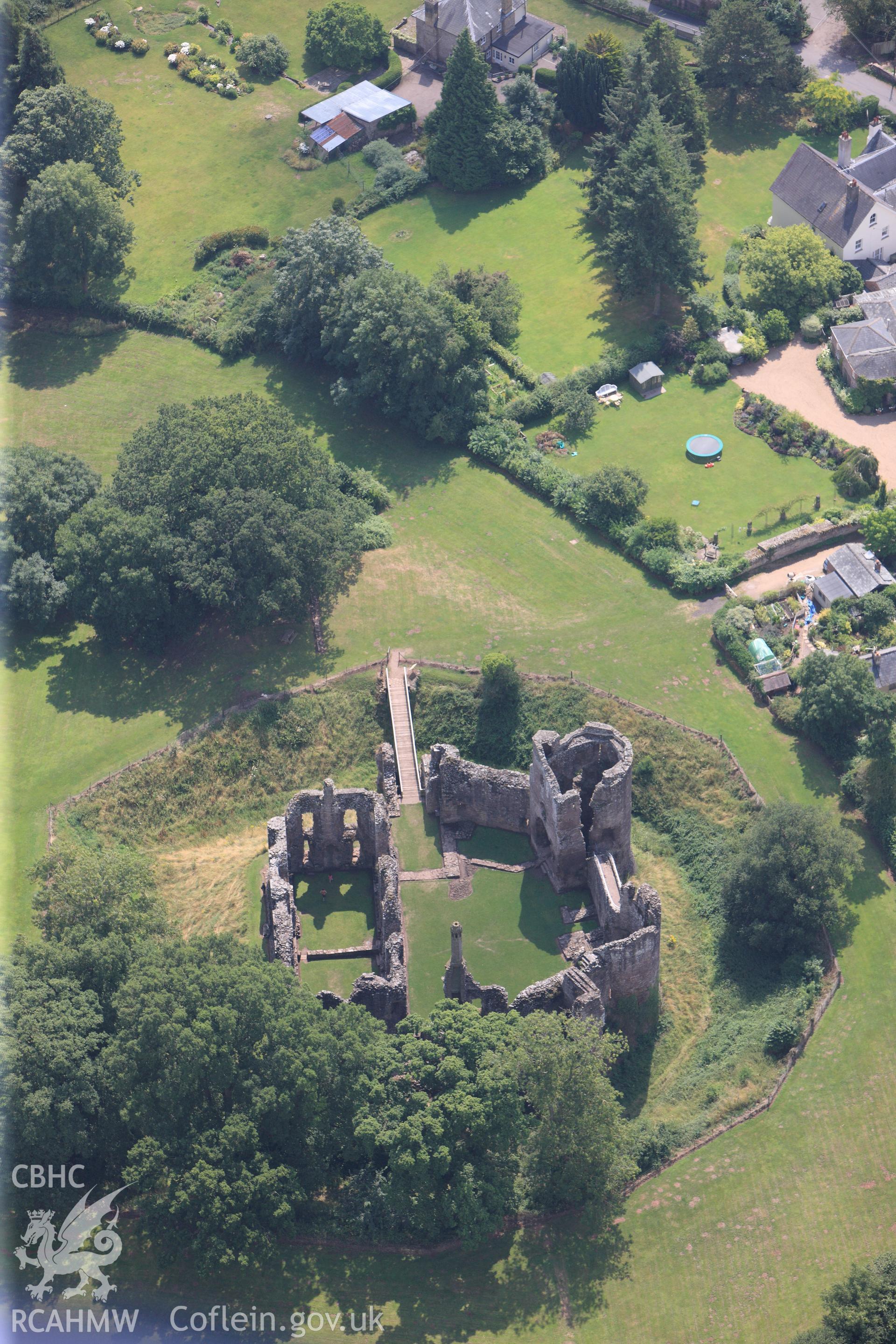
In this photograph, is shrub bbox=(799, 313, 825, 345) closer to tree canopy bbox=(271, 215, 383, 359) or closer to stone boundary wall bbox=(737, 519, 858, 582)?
stone boundary wall bbox=(737, 519, 858, 582)

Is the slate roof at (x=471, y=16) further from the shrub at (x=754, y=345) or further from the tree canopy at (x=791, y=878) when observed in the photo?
the tree canopy at (x=791, y=878)

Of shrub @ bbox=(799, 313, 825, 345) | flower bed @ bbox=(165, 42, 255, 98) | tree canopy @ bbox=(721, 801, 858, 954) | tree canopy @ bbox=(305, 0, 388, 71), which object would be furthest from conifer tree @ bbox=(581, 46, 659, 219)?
tree canopy @ bbox=(721, 801, 858, 954)

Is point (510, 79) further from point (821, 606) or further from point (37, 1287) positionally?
point (37, 1287)

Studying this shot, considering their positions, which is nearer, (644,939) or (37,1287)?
(37,1287)

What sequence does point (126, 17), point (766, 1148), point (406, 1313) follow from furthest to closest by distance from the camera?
point (126, 17) → point (766, 1148) → point (406, 1313)

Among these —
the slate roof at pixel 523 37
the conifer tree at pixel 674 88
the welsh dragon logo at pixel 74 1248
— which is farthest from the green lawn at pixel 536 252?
the welsh dragon logo at pixel 74 1248

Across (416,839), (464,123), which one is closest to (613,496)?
(416,839)

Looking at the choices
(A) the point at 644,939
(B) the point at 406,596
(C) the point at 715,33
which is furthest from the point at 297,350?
(A) the point at 644,939
